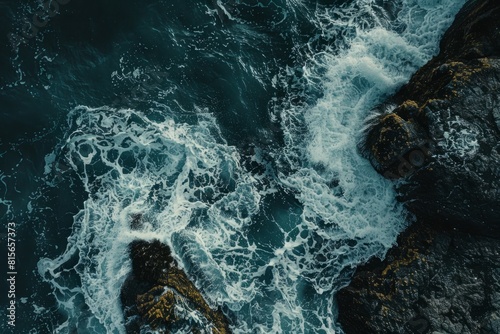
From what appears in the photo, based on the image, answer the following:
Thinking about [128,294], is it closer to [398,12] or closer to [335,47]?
[335,47]

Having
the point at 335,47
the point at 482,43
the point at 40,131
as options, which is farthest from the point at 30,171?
the point at 482,43

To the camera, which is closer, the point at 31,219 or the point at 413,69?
the point at 31,219

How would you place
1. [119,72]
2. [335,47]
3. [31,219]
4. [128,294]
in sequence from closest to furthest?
1. [128,294]
2. [31,219]
3. [119,72]
4. [335,47]

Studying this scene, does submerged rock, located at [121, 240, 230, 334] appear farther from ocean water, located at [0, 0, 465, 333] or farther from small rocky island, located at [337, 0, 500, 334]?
small rocky island, located at [337, 0, 500, 334]

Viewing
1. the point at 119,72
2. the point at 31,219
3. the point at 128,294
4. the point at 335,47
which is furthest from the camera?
the point at 335,47

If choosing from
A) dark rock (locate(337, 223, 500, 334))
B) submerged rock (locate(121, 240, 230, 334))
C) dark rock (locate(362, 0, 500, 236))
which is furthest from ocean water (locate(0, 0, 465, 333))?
dark rock (locate(362, 0, 500, 236))

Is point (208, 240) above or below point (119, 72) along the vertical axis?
below

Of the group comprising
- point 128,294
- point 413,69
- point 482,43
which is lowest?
point 128,294
